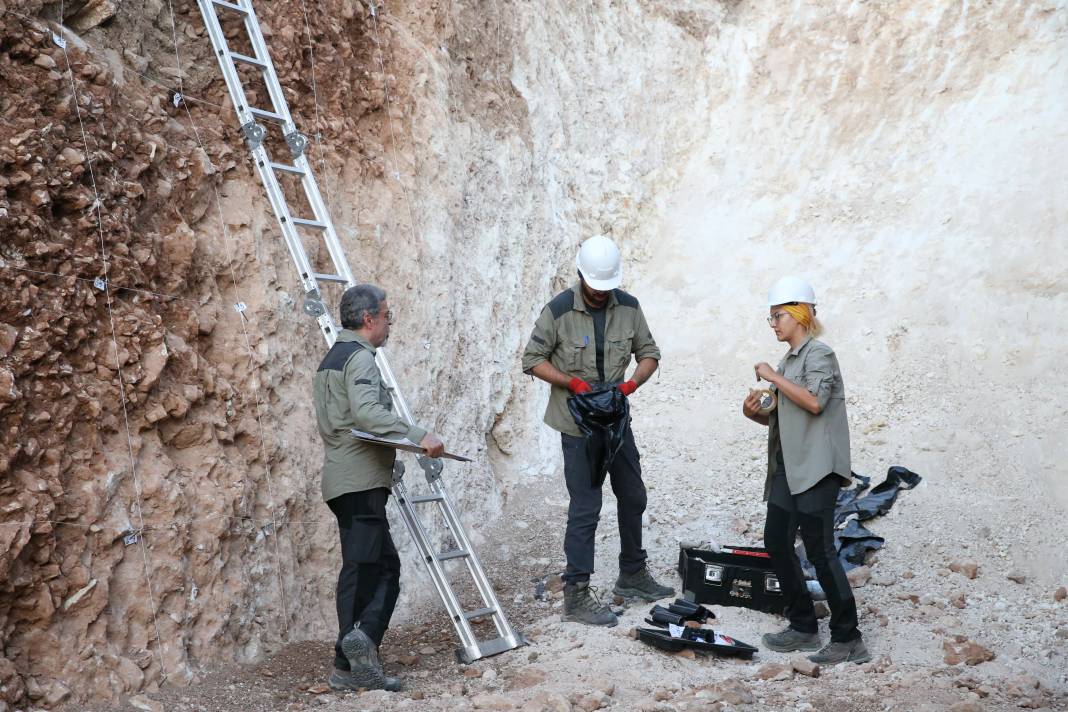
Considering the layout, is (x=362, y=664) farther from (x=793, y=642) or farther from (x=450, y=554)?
(x=793, y=642)

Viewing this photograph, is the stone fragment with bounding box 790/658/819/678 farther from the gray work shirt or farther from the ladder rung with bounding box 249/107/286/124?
the ladder rung with bounding box 249/107/286/124

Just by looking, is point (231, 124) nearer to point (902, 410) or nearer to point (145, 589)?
point (145, 589)

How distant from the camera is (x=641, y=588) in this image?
577 cm

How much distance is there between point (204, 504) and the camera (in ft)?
15.8

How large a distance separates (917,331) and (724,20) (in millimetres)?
5374

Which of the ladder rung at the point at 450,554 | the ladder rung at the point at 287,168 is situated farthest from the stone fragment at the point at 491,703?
the ladder rung at the point at 287,168

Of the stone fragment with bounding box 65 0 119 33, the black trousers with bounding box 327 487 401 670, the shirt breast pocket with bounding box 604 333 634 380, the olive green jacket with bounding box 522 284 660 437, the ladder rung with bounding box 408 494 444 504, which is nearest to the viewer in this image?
the black trousers with bounding box 327 487 401 670

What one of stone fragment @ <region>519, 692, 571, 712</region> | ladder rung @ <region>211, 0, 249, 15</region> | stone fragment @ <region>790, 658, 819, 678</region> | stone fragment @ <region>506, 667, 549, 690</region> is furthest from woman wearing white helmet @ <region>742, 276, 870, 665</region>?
ladder rung @ <region>211, 0, 249, 15</region>

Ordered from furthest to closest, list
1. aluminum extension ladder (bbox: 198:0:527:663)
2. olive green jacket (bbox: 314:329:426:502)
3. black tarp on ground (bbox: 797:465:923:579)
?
black tarp on ground (bbox: 797:465:923:579) → aluminum extension ladder (bbox: 198:0:527:663) → olive green jacket (bbox: 314:329:426:502)

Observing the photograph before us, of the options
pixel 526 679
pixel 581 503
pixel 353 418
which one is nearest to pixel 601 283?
pixel 581 503

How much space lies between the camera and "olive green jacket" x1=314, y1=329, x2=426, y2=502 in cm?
438

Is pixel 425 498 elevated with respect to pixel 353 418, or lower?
lower

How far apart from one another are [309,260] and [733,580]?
3296 mm

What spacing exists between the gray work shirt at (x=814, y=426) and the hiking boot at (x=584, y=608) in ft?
4.42
